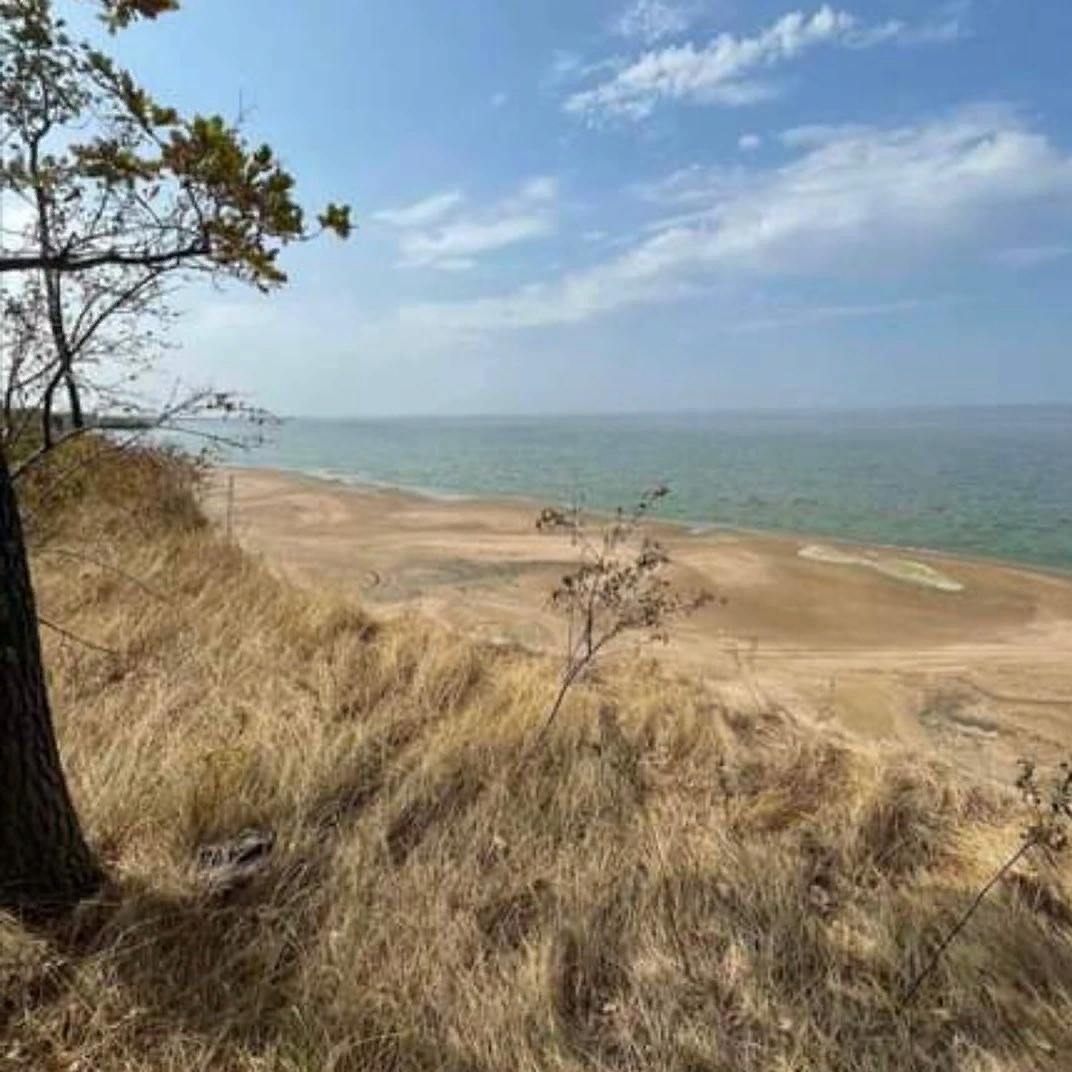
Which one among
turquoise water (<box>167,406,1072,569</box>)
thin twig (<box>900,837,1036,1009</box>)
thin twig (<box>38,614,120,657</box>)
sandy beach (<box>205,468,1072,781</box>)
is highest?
thin twig (<box>38,614,120,657</box>)

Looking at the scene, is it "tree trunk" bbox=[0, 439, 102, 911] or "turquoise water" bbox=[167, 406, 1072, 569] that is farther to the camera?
"turquoise water" bbox=[167, 406, 1072, 569]

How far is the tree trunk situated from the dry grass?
17 centimetres

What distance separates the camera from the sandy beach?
9.43 meters

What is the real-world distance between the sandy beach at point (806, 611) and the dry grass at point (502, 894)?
95.2 inches

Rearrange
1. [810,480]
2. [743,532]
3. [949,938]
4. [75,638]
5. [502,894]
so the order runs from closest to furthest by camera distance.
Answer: [949,938] < [502,894] < [75,638] < [743,532] < [810,480]

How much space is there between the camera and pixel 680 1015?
3000 millimetres

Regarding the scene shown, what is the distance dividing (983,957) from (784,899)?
2.23 ft

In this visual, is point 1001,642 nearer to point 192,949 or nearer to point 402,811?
point 402,811

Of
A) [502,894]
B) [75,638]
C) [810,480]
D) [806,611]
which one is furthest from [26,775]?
[810,480]

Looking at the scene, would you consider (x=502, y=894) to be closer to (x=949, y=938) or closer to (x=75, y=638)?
(x=949, y=938)

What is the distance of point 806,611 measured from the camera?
15.2 meters

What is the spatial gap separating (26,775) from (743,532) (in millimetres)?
21649

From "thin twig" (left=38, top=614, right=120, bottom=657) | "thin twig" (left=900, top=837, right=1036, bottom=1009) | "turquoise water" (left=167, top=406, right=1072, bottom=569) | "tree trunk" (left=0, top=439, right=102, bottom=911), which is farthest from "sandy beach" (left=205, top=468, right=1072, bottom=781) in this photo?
"tree trunk" (left=0, top=439, right=102, bottom=911)

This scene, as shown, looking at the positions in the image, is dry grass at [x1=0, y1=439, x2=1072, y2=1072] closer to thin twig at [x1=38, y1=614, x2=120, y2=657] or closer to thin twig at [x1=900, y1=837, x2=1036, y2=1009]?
thin twig at [x1=900, y1=837, x2=1036, y2=1009]
